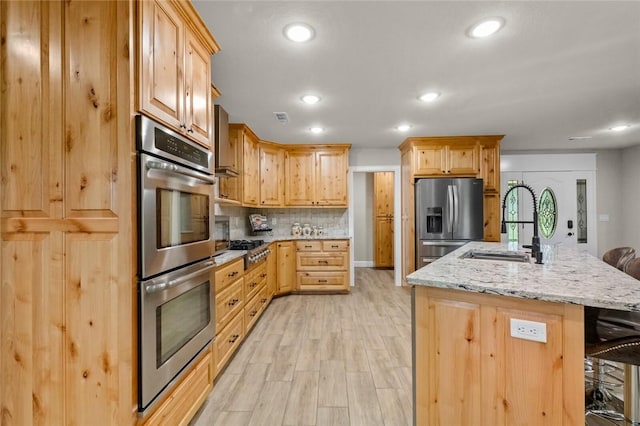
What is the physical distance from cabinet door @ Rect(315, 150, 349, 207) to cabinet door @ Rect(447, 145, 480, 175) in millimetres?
1613

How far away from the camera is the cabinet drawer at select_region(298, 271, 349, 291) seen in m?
4.50

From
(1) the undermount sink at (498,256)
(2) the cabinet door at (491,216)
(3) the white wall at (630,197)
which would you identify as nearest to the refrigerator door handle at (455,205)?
(2) the cabinet door at (491,216)

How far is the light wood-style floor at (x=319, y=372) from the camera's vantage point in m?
1.85

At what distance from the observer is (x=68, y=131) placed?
1.20 metres

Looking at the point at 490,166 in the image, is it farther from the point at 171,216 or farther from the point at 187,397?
the point at 187,397

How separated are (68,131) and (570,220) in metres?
7.03

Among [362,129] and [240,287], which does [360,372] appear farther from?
[362,129]

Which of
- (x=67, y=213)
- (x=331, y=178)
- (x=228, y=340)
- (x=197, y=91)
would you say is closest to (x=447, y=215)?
(x=331, y=178)

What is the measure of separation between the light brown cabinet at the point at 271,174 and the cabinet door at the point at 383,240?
292cm

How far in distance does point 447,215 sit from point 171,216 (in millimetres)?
3851

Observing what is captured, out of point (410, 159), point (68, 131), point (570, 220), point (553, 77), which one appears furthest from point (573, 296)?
point (570, 220)

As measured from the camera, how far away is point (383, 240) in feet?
22.4

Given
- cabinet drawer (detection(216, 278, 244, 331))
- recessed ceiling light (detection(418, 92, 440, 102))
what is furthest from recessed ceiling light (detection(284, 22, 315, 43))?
cabinet drawer (detection(216, 278, 244, 331))

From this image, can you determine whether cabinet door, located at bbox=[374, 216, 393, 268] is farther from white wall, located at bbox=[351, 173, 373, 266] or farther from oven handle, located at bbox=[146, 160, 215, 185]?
oven handle, located at bbox=[146, 160, 215, 185]
